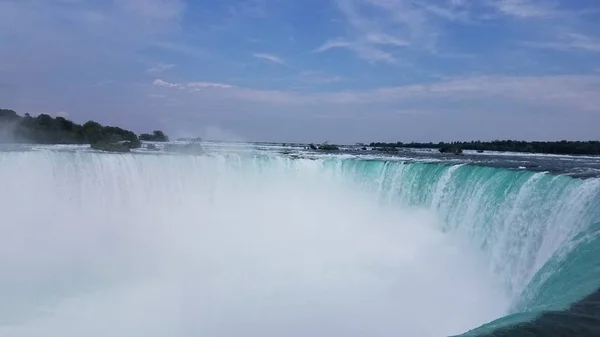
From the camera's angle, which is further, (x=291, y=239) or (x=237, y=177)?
(x=237, y=177)

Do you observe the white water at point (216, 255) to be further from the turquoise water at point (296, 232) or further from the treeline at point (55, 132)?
the treeline at point (55, 132)

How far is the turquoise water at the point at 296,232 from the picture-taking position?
31.7 feet

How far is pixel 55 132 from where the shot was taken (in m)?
29.0

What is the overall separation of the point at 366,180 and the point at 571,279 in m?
13.3

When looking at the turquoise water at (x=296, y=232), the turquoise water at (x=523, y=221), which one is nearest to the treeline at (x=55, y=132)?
the turquoise water at (x=296, y=232)

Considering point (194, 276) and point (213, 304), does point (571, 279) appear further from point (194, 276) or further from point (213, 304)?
point (194, 276)

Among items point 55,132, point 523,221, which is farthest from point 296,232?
point 55,132

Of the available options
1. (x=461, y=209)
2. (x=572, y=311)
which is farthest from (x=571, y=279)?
(x=461, y=209)

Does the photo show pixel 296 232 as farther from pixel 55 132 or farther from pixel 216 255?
pixel 55 132

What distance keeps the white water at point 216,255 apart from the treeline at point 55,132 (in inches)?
343

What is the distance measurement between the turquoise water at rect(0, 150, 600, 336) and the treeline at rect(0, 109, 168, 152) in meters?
8.52

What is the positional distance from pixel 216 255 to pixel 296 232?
11.4ft

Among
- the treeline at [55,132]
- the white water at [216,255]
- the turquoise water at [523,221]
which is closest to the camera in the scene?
the turquoise water at [523,221]

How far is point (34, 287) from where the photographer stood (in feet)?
41.0
